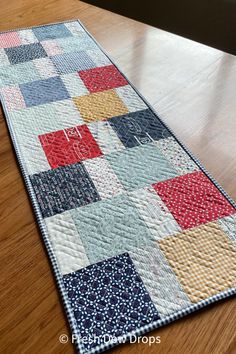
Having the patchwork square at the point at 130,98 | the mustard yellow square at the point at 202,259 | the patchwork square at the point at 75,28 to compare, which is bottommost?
the mustard yellow square at the point at 202,259

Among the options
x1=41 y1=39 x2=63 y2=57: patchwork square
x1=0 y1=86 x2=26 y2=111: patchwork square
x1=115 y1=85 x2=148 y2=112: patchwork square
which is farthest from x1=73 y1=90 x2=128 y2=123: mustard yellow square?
x1=41 y1=39 x2=63 y2=57: patchwork square

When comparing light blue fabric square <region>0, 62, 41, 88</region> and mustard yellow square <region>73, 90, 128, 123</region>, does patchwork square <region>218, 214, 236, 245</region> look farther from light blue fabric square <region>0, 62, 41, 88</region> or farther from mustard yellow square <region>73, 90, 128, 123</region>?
A: light blue fabric square <region>0, 62, 41, 88</region>

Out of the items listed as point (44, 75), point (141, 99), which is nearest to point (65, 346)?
point (141, 99)

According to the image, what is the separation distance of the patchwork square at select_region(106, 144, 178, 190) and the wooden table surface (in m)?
0.08

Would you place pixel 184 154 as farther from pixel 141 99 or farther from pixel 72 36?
pixel 72 36

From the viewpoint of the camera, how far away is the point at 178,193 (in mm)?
672

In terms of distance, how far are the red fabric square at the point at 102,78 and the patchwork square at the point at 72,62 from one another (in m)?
0.03

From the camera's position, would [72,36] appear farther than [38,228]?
Yes

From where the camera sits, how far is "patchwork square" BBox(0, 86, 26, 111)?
0.87 metres

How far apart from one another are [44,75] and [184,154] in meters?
0.46

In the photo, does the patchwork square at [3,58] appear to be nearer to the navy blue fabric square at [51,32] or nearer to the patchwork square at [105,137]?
the navy blue fabric square at [51,32]

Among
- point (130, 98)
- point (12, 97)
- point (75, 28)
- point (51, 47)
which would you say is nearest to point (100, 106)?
point (130, 98)

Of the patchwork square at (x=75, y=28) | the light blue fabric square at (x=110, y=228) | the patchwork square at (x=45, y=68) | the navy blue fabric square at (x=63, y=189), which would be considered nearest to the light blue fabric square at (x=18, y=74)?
the patchwork square at (x=45, y=68)

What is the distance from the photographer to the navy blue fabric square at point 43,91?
0.89m
